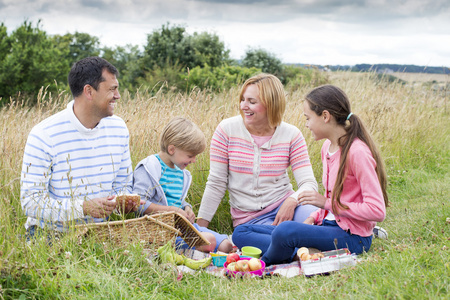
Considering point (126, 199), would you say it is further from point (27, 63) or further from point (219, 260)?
point (27, 63)

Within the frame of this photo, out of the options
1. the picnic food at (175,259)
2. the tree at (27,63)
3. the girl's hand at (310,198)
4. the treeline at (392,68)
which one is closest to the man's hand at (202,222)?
the picnic food at (175,259)

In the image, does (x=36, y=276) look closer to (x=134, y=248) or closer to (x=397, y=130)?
(x=134, y=248)

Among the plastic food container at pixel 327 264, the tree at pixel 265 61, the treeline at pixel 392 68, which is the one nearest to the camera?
the plastic food container at pixel 327 264

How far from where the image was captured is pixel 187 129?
371cm

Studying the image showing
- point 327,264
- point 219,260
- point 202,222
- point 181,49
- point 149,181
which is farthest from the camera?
point 181,49

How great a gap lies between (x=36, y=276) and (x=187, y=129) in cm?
167

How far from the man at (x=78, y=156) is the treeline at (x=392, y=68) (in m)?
7.54

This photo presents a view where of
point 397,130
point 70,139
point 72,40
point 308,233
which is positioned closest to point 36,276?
point 70,139

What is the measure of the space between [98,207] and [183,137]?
0.91 meters

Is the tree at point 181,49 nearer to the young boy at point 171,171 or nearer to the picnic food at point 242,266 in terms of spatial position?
the young boy at point 171,171

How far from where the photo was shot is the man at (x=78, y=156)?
3.12 metres

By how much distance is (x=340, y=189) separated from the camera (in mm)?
3260

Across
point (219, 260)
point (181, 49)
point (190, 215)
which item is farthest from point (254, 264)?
point (181, 49)

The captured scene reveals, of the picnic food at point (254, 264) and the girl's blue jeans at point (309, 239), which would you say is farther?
the girl's blue jeans at point (309, 239)
